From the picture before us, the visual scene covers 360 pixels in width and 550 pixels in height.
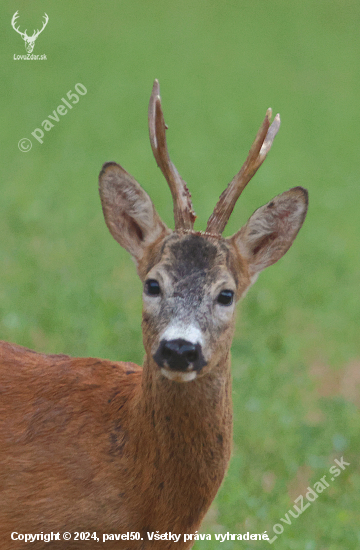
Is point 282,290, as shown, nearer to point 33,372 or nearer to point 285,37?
point 33,372

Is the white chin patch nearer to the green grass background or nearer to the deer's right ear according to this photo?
the deer's right ear

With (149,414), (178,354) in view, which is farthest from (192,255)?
(149,414)

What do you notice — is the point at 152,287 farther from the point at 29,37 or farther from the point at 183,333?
the point at 29,37

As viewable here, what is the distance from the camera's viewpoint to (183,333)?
309 centimetres

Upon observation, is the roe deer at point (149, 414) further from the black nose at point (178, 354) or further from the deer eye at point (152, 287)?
the black nose at point (178, 354)

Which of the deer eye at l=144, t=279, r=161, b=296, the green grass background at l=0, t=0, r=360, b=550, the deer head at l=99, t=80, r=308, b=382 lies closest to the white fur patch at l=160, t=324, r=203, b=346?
the deer head at l=99, t=80, r=308, b=382

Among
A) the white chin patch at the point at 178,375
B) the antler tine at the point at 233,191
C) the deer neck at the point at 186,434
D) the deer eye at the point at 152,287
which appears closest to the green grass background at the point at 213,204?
the deer neck at the point at 186,434

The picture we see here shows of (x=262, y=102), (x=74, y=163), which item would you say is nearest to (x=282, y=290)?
(x=74, y=163)

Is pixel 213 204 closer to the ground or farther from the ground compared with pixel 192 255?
farther from the ground

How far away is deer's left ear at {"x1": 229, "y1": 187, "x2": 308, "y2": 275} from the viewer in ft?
12.4

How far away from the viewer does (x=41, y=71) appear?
1452 centimetres

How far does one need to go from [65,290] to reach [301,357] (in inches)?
89.2

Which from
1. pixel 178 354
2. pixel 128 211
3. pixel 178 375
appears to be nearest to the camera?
pixel 178 354

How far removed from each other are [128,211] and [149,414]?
102cm
